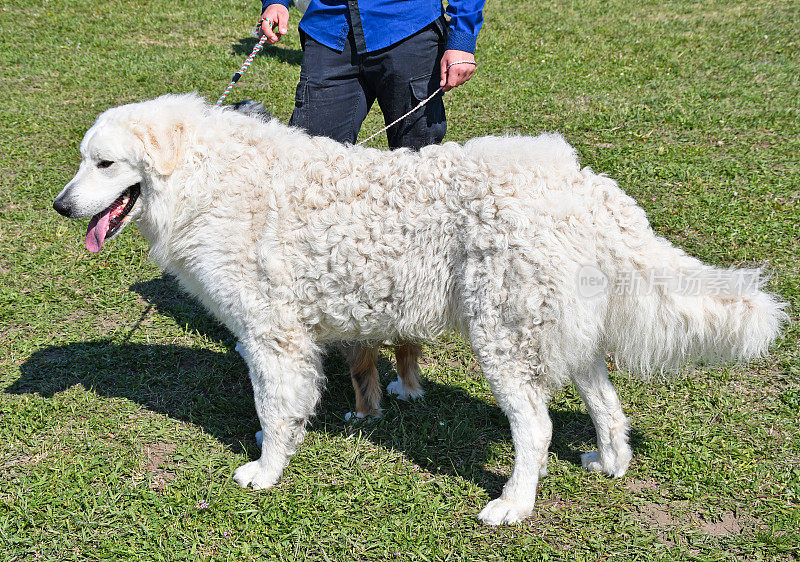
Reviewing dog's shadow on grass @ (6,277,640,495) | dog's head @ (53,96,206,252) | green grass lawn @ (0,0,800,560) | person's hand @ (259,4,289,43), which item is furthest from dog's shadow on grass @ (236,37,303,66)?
dog's head @ (53,96,206,252)

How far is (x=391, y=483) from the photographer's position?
139 inches

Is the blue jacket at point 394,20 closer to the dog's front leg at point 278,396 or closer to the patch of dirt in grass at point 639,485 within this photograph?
the dog's front leg at point 278,396

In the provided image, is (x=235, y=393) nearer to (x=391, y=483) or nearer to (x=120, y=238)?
(x=391, y=483)

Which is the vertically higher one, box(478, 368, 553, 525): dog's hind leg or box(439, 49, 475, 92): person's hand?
box(439, 49, 475, 92): person's hand

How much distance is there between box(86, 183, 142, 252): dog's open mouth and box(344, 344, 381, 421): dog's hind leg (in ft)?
4.44

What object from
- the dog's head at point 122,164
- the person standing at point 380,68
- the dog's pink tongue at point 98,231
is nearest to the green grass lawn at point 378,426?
the person standing at point 380,68

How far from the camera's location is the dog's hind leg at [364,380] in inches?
153

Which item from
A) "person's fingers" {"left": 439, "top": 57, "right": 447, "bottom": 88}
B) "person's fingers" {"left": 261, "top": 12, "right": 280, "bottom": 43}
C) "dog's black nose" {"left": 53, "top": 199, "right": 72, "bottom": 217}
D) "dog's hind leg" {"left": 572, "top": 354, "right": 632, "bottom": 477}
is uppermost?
"person's fingers" {"left": 261, "top": 12, "right": 280, "bottom": 43}

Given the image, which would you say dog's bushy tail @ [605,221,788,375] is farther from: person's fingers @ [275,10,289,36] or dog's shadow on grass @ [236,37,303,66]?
dog's shadow on grass @ [236,37,303,66]

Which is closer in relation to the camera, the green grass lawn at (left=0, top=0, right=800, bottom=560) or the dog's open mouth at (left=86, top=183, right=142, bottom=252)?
the green grass lawn at (left=0, top=0, right=800, bottom=560)

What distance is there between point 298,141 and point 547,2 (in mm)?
11235

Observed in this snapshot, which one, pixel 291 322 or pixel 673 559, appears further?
pixel 291 322

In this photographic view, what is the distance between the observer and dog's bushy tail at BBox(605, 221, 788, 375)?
8.98 ft

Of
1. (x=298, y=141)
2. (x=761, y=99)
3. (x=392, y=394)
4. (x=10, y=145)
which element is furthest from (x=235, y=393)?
(x=761, y=99)
